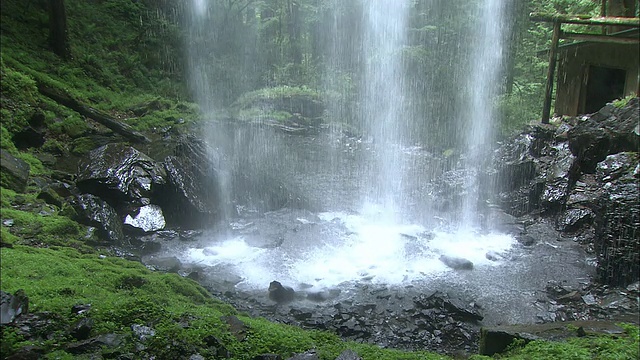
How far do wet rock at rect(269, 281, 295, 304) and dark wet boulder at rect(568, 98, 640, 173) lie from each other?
27.7 ft

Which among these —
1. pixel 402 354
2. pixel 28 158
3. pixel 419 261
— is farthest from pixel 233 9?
pixel 402 354

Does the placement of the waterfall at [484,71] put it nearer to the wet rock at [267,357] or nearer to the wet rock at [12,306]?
the wet rock at [267,357]

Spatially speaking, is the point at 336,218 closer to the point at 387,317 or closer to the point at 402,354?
the point at 387,317

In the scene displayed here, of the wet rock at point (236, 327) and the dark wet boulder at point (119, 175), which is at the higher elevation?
the dark wet boulder at point (119, 175)

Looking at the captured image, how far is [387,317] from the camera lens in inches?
284

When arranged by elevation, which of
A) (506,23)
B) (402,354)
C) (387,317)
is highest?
(506,23)

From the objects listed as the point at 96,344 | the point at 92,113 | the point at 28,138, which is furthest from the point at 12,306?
the point at 92,113

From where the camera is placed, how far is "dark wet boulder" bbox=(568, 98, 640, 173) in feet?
33.7

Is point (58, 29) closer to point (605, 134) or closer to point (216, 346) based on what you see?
point (216, 346)

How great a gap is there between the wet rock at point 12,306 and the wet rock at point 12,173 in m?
4.00

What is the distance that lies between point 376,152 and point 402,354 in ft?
49.3

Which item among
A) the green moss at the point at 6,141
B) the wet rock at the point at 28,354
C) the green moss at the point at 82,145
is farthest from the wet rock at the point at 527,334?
the green moss at the point at 82,145

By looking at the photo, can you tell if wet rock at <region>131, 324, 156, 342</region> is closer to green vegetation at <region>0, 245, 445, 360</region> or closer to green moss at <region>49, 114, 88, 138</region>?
green vegetation at <region>0, 245, 445, 360</region>

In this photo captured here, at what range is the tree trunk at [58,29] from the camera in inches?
503
